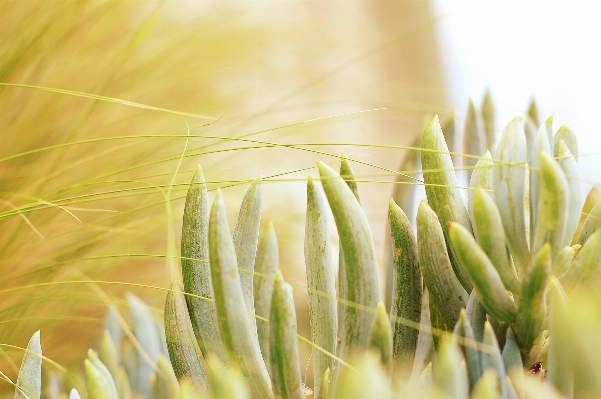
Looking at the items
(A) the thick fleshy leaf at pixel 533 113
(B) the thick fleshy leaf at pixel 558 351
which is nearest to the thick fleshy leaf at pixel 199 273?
(B) the thick fleshy leaf at pixel 558 351

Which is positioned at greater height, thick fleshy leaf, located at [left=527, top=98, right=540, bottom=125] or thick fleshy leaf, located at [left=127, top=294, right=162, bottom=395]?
thick fleshy leaf, located at [left=527, top=98, right=540, bottom=125]

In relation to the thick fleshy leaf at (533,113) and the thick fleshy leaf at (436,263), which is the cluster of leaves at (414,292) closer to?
the thick fleshy leaf at (436,263)

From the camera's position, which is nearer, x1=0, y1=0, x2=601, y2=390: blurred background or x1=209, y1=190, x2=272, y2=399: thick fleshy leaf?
x1=209, y1=190, x2=272, y2=399: thick fleshy leaf

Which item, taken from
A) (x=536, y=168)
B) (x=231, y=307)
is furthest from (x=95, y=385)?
(x=536, y=168)

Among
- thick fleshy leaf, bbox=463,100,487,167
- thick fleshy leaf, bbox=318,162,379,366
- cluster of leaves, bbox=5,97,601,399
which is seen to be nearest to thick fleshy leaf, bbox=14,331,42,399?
cluster of leaves, bbox=5,97,601,399

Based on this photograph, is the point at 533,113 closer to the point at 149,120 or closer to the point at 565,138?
the point at 565,138

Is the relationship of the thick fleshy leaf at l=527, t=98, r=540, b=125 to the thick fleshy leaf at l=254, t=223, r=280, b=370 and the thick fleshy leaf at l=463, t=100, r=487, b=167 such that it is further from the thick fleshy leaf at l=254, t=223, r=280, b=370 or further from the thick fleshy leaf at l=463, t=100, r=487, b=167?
the thick fleshy leaf at l=254, t=223, r=280, b=370

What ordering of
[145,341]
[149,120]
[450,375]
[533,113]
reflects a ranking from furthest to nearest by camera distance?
[149,120] < [533,113] < [145,341] < [450,375]
